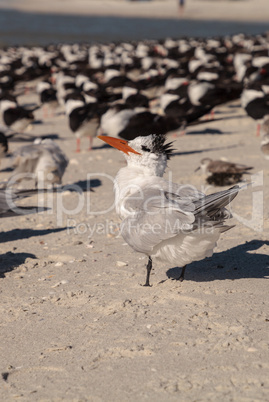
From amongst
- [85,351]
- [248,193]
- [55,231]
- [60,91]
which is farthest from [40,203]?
[60,91]

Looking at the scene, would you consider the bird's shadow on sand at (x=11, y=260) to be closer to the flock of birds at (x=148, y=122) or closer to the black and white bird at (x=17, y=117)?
the flock of birds at (x=148, y=122)

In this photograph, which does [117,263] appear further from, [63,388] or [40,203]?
[40,203]

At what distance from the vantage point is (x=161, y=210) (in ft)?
13.2

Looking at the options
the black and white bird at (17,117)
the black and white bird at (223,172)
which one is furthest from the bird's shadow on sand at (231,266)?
the black and white bird at (17,117)

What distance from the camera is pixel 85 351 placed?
3422 millimetres

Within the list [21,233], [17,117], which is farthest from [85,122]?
[21,233]

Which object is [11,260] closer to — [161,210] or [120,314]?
[120,314]

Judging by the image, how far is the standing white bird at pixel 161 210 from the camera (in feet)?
12.8

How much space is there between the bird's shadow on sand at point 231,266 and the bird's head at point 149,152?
96 cm

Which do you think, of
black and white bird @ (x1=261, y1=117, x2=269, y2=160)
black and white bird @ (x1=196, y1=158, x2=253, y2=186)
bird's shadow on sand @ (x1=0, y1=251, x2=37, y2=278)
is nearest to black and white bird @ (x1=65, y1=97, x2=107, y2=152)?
black and white bird @ (x1=261, y1=117, x2=269, y2=160)

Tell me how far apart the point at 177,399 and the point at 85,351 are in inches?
31.4

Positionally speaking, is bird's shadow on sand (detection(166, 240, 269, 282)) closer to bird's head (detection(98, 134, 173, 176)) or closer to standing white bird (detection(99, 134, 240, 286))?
standing white bird (detection(99, 134, 240, 286))

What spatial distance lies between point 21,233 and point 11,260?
37.4 inches

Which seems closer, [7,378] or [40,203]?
[7,378]
